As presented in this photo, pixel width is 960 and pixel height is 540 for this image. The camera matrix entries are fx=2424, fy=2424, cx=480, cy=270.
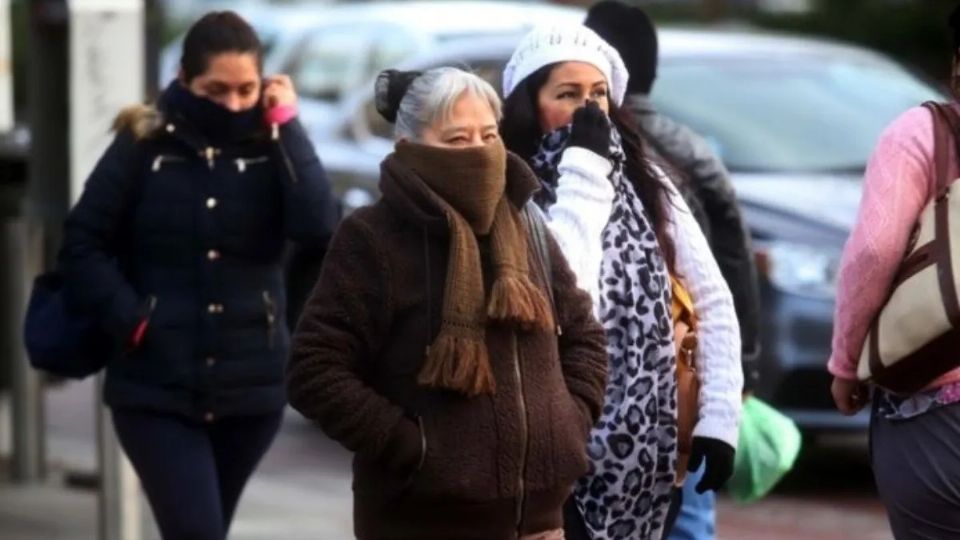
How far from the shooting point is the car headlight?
30.5 feet

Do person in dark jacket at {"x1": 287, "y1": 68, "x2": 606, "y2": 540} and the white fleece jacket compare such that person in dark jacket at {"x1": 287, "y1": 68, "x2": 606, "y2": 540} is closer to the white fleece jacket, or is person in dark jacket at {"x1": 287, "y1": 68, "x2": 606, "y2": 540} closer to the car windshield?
the white fleece jacket

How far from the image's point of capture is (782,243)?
934 centimetres

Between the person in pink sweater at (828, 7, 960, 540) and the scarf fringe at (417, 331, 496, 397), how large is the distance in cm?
89

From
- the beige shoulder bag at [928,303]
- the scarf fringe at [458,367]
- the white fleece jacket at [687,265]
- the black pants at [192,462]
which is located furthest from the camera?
the black pants at [192,462]

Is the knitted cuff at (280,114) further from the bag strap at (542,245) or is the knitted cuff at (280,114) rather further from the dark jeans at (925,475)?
the dark jeans at (925,475)

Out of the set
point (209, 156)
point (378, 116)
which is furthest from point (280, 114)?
point (378, 116)

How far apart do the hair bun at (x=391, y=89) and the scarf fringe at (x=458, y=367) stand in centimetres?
55

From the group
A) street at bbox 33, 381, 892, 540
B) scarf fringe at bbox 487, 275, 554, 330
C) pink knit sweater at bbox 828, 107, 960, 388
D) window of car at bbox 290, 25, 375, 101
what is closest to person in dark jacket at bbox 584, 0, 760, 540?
pink knit sweater at bbox 828, 107, 960, 388

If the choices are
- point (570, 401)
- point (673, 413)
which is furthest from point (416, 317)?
point (673, 413)

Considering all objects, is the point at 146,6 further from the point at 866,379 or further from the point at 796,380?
the point at 866,379

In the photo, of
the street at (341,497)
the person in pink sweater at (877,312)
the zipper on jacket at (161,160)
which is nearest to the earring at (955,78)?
the person in pink sweater at (877,312)

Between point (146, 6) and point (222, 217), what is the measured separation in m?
3.05

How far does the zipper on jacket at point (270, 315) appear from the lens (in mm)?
6328

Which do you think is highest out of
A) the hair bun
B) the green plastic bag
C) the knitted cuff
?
the hair bun
